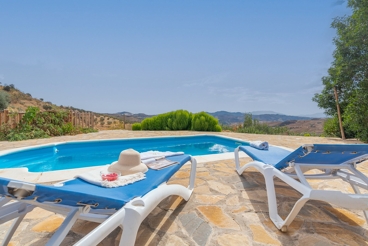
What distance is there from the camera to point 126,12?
452 inches

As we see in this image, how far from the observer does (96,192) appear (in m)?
1.44

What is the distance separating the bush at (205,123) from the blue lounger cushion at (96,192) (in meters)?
10.2

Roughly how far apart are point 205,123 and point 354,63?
7204 mm

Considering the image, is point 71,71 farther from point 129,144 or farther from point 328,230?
point 328,230

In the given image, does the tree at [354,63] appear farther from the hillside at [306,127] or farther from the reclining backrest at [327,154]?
the reclining backrest at [327,154]

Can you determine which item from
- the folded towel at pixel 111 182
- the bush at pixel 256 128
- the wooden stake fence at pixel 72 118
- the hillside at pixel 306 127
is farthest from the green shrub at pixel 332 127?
the wooden stake fence at pixel 72 118

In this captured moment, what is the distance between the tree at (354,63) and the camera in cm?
744

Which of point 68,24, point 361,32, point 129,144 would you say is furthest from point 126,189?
point 68,24

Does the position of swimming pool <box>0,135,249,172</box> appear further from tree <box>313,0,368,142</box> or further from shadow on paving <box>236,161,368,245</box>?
tree <box>313,0,368,142</box>

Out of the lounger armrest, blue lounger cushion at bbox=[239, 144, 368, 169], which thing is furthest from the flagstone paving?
the lounger armrest

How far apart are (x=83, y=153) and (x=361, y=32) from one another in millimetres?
10697

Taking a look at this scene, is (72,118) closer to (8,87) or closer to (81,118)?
(81,118)

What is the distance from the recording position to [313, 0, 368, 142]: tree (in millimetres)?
7441

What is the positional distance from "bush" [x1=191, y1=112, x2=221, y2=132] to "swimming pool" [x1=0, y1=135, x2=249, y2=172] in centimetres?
241
